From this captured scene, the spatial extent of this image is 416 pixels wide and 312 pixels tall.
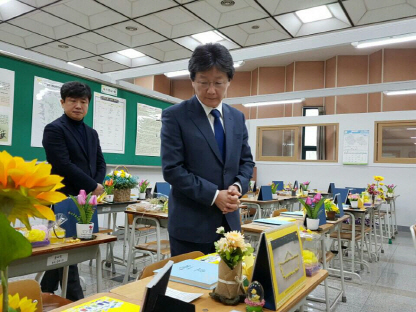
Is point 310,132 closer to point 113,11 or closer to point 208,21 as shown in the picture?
point 208,21

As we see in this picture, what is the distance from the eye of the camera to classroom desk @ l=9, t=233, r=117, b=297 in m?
1.60

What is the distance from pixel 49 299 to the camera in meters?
1.58

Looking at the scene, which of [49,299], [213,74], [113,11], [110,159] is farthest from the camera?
[113,11]

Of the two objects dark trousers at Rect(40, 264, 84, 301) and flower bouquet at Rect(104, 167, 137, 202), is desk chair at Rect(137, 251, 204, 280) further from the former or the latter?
flower bouquet at Rect(104, 167, 137, 202)

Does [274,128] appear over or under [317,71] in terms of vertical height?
under

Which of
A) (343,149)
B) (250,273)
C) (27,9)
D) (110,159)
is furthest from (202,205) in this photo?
(343,149)

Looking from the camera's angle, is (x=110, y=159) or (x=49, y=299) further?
(x=110, y=159)

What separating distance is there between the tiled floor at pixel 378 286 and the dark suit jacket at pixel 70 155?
1.24 m

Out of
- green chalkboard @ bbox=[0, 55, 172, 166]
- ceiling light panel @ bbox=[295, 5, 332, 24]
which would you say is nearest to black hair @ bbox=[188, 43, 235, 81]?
green chalkboard @ bbox=[0, 55, 172, 166]

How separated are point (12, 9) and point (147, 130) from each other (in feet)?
10.8

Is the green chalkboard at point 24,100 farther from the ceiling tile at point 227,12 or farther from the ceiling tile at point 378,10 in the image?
the ceiling tile at point 378,10

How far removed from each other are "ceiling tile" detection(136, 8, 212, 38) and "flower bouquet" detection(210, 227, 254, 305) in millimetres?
5712

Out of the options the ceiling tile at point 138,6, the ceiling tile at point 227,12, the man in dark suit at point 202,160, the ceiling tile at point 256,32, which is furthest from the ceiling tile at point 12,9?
the man in dark suit at point 202,160

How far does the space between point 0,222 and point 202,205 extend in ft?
3.61
